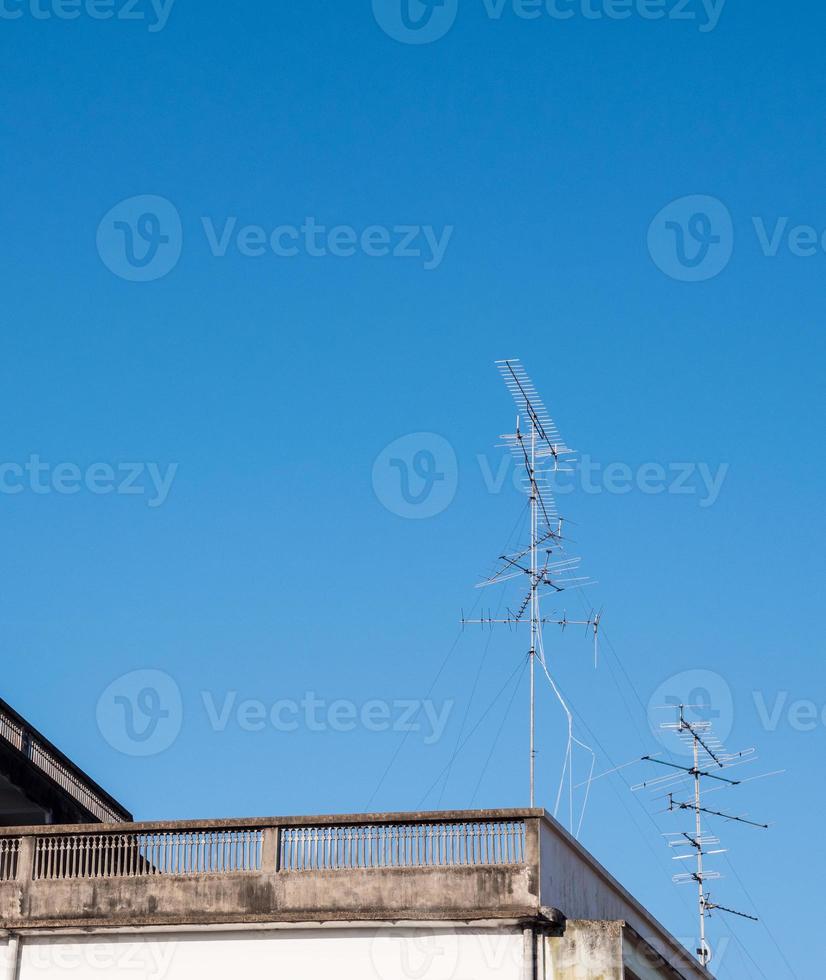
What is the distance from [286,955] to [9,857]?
15.5ft

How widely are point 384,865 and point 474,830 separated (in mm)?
1392

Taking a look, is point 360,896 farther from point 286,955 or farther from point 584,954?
point 584,954

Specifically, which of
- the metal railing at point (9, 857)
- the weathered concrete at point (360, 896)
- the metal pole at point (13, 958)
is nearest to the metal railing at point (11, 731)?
the metal railing at point (9, 857)

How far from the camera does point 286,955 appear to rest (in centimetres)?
2597

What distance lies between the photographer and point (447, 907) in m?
25.5

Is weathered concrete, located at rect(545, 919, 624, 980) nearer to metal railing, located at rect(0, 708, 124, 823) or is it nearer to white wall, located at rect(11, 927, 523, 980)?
white wall, located at rect(11, 927, 523, 980)

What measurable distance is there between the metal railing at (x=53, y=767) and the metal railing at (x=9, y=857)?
7234 millimetres

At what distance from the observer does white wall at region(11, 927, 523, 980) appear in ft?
83.1

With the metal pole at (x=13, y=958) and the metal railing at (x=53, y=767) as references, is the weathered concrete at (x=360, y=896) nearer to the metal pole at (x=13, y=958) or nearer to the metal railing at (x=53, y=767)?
the metal pole at (x=13, y=958)

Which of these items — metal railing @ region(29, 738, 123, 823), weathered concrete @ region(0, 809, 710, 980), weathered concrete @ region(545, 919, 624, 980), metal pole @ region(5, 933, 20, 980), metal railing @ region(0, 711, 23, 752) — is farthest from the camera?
metal railing @ region(29, 738, 123, 823)

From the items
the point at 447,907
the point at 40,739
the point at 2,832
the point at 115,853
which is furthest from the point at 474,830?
the point at 40,739

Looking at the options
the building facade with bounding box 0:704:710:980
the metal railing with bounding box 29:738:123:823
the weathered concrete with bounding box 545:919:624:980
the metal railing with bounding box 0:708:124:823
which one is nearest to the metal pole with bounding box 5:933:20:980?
the building facade with bounding box 0:704:710:980

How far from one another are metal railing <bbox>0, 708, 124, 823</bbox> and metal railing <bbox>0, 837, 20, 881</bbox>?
7.23 metres

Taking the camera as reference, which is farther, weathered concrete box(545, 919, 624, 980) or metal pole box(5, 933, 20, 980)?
metal pole box(5, 933, 20, 980)
